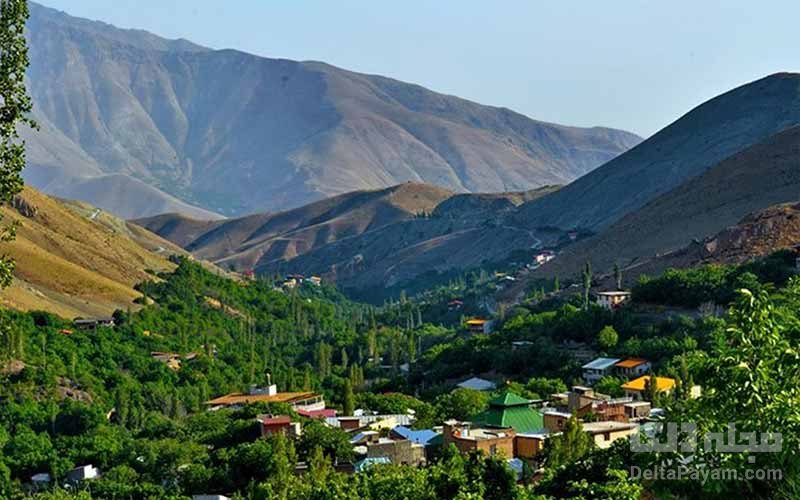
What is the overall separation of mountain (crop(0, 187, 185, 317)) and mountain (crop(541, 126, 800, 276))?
4178 centimetres

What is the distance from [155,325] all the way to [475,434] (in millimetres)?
52273

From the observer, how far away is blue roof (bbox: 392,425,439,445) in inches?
1450

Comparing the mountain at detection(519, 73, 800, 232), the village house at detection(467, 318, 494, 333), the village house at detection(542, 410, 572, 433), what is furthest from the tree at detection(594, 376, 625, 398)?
the mountain at detection(519, 73, 800, 232)

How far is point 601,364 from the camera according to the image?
55.2 meters

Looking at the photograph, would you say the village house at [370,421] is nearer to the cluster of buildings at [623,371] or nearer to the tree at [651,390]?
the tree at [651,390]

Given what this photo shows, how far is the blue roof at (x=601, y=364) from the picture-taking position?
179 feet

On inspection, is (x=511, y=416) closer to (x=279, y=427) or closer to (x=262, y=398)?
(x=279, y=427)

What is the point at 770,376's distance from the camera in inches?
371

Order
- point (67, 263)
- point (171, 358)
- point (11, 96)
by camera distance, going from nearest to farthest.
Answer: point (11, 96), point (171, 358), point (67, 263)

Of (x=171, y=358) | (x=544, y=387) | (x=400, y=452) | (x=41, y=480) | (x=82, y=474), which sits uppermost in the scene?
(x=171, y=358)

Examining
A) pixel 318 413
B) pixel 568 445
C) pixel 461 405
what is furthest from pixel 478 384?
pixel 568 445

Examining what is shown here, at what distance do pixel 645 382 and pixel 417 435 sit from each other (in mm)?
13817

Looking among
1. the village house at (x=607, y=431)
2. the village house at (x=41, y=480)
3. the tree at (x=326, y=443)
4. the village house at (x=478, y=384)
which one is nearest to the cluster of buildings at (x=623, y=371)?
the village house at (x=478, y=384)

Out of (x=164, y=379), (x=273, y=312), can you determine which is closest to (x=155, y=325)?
(x=164, y=379)
